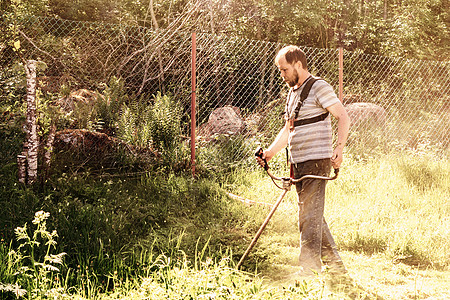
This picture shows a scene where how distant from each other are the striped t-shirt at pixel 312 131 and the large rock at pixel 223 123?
3855 millimetres

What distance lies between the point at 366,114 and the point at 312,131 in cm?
625

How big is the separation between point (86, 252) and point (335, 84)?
7.76 m

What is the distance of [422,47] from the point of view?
497 inches

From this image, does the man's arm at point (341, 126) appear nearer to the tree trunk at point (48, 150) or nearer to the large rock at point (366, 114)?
the tree trunk at point (48, 150)

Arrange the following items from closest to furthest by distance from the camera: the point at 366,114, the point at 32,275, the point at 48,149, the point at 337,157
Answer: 1. the point at 32,275
2. the point at 337,157
3. the point at 48,149
4. the point at 366,114

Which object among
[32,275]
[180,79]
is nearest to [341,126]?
[32,275]

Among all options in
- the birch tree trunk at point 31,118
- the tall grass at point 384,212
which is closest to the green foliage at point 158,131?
the tall grass at point 384,212

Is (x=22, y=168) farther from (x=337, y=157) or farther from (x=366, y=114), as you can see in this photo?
(x=366, y=114)

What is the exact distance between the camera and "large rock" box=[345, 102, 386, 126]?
8.94 meters

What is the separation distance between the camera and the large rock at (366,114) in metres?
8.94

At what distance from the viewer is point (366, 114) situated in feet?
29.5

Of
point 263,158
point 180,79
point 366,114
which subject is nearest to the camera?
point 263,158

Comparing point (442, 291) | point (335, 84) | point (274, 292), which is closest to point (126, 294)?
point (274, 292)

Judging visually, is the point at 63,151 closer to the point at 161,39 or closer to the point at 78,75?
the point at 78,75
